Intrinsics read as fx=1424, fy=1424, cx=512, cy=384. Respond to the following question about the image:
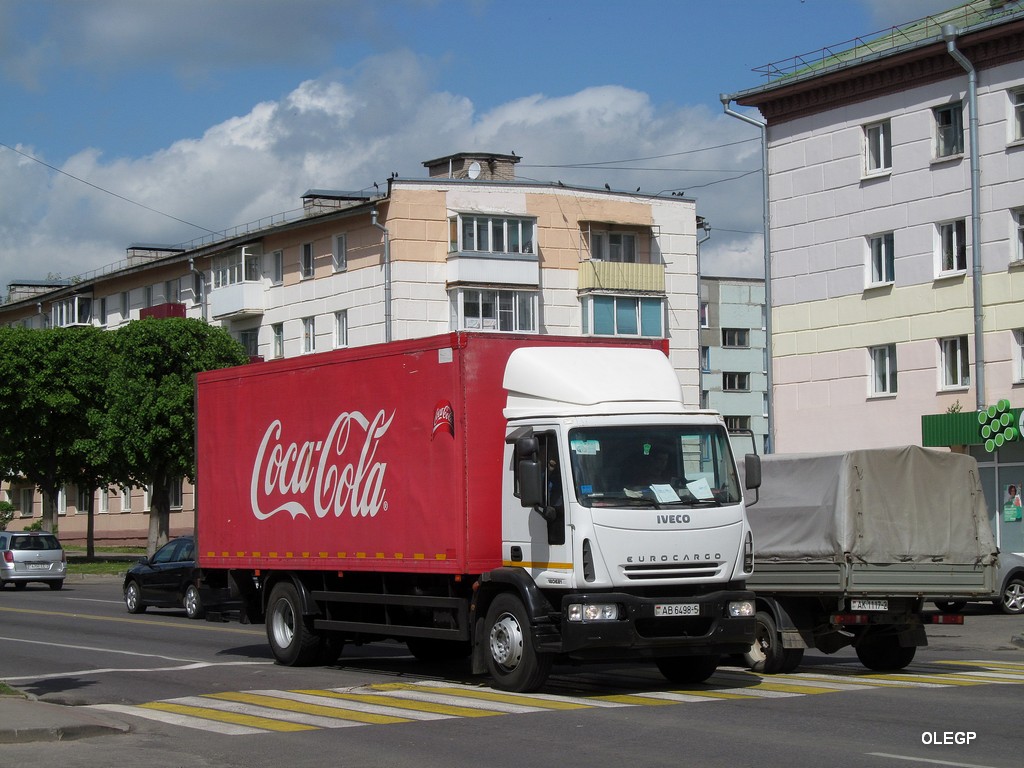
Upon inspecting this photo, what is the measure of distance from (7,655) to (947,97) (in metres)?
26.1

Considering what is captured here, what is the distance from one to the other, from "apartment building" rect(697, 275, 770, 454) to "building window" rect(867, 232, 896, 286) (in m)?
47.4

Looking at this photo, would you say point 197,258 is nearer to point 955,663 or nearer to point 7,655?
point 7,655

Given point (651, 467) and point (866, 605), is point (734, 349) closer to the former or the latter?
point (866, 605)

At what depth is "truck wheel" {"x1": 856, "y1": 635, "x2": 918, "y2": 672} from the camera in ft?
50.8

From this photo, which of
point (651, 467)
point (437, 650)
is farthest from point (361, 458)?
point (651, 467)

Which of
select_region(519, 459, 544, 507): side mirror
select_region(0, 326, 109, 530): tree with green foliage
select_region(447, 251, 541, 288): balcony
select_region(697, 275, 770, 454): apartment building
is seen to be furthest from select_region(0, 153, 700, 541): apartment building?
select_region(519, 459, 544, 507): side mirror

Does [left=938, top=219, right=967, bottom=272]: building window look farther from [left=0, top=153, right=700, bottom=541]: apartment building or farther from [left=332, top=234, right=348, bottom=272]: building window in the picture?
[left=332, top=234, right=348, bottom=272]: building window

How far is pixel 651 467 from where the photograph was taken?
1324cm

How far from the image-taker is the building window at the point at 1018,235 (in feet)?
111

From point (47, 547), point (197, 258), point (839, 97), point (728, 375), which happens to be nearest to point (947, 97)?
point (839, 97)

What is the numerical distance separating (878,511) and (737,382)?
72092mm

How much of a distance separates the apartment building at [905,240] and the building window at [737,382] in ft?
151

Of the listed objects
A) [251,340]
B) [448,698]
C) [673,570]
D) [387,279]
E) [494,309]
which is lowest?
[448,698]

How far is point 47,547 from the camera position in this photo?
39906mm
